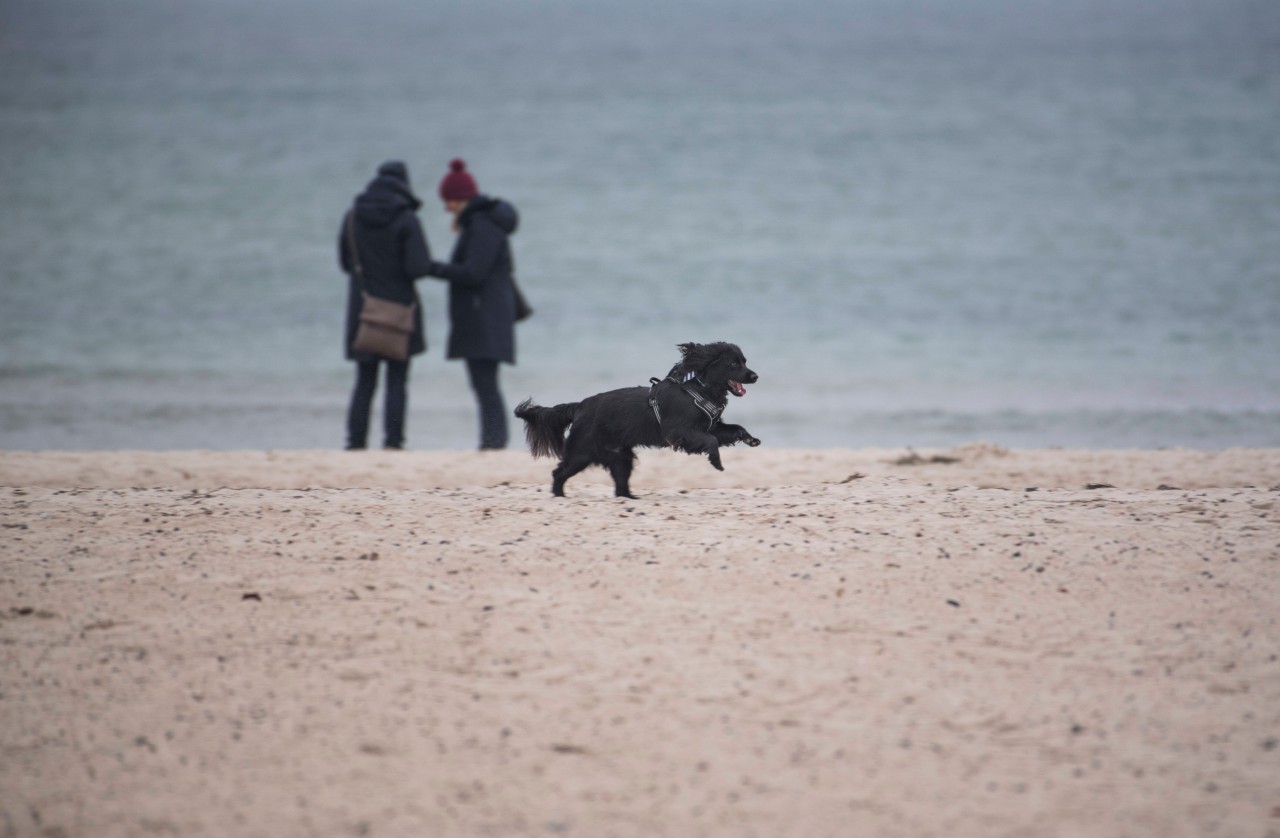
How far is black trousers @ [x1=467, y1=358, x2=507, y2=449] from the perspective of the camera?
9570mm

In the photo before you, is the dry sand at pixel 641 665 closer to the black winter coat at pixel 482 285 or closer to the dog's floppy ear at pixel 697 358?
the dog's floppy ear at pixel 697 358

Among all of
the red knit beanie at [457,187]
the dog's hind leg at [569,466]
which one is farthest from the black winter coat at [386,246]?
the dog's hind leg at [569,466]

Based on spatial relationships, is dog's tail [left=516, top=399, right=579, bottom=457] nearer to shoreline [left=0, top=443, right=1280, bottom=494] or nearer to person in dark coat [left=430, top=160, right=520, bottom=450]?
shoreline [left=0, top=443, right=1280, bottom=494]

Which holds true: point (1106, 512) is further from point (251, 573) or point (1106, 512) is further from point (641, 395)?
point (251, 573)

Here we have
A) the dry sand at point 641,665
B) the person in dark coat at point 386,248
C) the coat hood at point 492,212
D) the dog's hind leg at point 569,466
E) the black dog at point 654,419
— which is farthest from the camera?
the coat hood at point 492,212

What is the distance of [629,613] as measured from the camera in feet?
16.0

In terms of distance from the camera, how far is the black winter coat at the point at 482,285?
927cm

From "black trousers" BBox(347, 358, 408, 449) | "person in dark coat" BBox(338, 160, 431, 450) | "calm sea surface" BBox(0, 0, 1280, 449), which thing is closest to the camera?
"person in dark coat" BBox(338, 160, 431, 450)

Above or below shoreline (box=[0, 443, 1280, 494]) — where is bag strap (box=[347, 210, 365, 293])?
above

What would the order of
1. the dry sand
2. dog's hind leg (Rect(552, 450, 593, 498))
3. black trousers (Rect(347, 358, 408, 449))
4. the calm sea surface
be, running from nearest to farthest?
the dry sand, dog's hind leg (Rect(552, 450, 593, 498)), black trousers (Rect(347, 358, 408, 449)), the calm sea surface

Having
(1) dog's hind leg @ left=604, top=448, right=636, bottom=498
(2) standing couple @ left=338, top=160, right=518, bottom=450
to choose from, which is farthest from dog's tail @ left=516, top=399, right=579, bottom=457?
(2) standing couple @ left=338, top=160, right=518, bottom=450

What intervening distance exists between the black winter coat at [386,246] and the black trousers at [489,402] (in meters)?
0.61

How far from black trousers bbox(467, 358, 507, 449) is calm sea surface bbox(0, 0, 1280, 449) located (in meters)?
3.81

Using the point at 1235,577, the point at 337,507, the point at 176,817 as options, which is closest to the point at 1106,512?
the point at 1235,577
